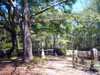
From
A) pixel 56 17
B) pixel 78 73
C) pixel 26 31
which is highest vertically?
pixel 56 17

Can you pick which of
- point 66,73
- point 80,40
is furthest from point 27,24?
point 80,40

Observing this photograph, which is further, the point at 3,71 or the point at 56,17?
the point at 56,17

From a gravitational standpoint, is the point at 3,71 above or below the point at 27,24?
below

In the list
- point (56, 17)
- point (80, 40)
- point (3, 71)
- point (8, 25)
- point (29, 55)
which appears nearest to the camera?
point (3, 71)

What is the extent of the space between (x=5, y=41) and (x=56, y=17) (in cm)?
1458

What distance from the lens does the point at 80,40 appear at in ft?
153

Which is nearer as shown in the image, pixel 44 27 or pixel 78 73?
pixel 78 73

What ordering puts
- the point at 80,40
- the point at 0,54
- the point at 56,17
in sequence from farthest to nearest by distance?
the point at 80,40 → the point at 0,54 → the point at 56,17

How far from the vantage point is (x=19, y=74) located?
11305mm

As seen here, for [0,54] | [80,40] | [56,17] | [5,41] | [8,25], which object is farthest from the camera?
[80,40]

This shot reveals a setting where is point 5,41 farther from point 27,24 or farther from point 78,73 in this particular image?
point 78,73

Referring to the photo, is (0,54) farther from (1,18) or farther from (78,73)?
(78,73)

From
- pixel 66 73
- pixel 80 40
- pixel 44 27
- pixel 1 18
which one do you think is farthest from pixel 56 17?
pixel 80 40

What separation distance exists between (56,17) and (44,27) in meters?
3.77
